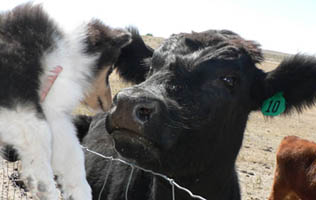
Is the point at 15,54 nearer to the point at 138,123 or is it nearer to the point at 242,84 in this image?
the point at 138,123

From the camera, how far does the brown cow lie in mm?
5027

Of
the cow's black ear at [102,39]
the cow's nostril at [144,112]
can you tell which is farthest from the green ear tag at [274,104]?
the cow's black ear at [102,39]

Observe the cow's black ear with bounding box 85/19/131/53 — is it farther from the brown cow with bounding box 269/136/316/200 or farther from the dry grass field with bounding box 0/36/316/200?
the brown cow with bounding box 269/136/316/200

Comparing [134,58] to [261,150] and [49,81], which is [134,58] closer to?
[49,81]

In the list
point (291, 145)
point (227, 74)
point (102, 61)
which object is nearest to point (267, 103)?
point (227, 74)

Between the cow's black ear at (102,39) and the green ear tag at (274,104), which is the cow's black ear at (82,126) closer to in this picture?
the green ear tag at (274,104)

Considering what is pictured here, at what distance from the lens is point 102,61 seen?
1895mm

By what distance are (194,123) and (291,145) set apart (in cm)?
345

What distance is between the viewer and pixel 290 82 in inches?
111

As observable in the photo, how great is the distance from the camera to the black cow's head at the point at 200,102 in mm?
2082

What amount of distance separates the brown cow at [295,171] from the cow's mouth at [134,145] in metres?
3.49

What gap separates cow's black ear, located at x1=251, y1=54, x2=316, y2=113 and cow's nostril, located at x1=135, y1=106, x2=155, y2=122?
1077mm

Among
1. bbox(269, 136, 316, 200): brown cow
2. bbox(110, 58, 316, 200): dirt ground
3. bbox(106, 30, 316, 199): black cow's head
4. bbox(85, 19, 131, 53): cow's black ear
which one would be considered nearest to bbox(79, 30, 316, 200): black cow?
bbox(106, 30, 316, 199): black cow's head

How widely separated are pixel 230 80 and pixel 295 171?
3.15 metres
